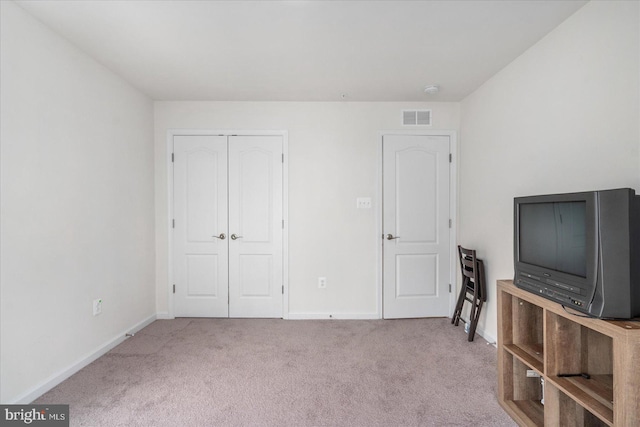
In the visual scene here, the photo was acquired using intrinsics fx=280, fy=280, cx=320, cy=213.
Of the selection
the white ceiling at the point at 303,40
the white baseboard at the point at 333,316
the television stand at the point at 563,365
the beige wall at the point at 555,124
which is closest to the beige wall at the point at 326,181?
the white baseboard at the point at 333,316

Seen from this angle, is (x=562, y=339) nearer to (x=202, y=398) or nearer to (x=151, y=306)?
(x=202, y=398)

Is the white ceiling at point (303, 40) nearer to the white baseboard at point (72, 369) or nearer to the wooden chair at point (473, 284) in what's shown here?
the wooden chair at point (473, 284)

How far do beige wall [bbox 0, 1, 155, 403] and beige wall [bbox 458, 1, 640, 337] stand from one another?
3594mm

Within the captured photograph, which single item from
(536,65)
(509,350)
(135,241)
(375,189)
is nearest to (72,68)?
(135,241)

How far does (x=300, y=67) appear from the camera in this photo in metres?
2.52

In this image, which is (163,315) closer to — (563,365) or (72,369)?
(72,369)

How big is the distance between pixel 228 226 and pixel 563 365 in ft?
10.2

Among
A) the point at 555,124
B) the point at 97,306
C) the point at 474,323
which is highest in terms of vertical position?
the point at 555,124

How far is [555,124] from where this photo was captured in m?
1.99

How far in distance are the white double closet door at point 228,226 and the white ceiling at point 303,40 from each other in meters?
0.73

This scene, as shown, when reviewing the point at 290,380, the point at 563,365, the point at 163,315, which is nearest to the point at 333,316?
the point at 290,380

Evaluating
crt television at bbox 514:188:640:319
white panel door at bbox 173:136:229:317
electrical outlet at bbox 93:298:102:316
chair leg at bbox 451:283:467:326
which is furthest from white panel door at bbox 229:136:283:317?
crt television at bbox 514:188:640:319

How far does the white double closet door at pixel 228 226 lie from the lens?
3355 millimetres

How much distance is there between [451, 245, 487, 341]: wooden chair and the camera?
273 cm
